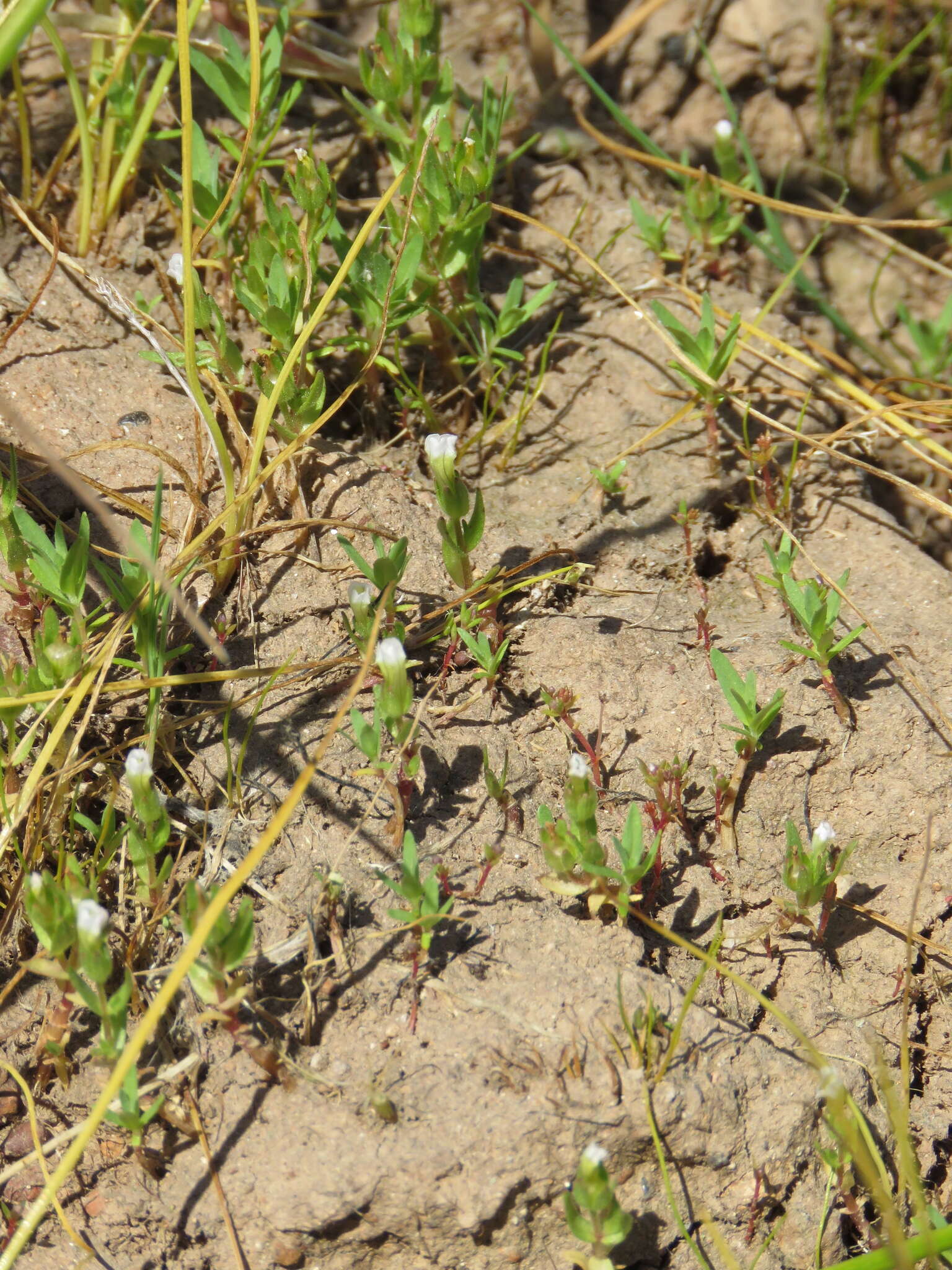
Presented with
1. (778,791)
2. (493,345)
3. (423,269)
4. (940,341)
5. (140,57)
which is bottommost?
(778,791)

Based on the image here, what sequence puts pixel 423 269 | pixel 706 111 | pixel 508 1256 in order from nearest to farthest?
pixel 508 1256
pixel 423 269
pixel 706 111

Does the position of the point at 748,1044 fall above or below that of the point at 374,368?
below

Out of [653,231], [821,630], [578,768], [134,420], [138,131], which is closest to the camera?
[578,768]

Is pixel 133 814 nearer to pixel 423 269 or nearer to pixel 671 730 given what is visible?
pixel 671 730

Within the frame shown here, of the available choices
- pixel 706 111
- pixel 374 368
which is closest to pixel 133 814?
pixel 374 368

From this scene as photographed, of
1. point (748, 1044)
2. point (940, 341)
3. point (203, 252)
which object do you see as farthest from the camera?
point (940, 341)

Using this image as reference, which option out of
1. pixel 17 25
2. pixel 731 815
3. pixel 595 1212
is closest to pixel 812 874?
pixel 731 815

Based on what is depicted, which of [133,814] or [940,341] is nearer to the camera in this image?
[133,814]

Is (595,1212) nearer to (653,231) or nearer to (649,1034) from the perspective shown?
(649,1034)
